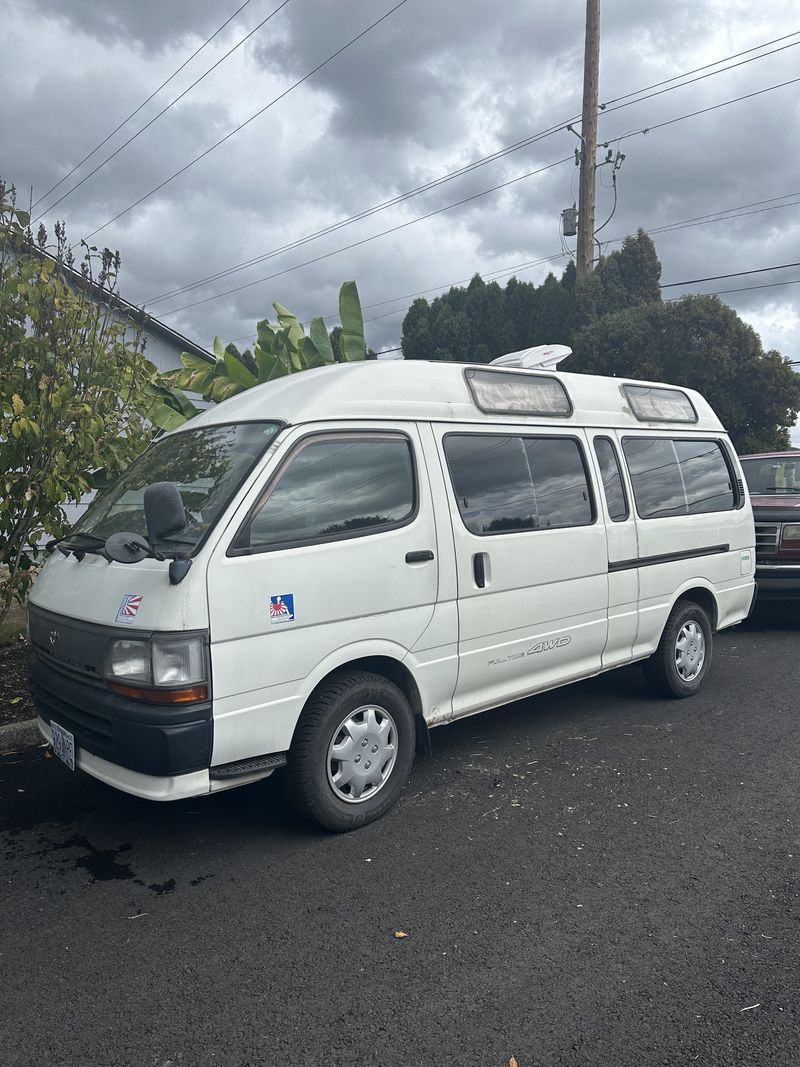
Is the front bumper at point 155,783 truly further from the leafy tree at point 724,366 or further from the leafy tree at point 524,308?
the leafy tree at point 524,308

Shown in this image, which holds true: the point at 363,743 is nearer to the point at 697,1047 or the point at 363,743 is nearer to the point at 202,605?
the point at 202,605

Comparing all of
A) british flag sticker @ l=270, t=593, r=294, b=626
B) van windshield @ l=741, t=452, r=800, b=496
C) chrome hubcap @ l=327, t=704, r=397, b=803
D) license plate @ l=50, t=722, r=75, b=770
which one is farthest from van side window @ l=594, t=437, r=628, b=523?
van windshield @ l=741, t=452, r=800, b=496

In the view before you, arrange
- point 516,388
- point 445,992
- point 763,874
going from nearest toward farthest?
1. point 445,992
2. point 763,874
3. point 516,388

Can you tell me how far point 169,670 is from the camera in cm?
Answer: 332

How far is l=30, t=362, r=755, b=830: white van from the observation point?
11.2 feet

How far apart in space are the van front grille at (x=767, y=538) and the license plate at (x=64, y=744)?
6747 millimetres

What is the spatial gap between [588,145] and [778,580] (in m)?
13.5

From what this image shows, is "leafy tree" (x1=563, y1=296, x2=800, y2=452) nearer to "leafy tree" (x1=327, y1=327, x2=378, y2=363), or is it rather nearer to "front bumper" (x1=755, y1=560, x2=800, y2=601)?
"leafy tree" (x1=327, y1=327, x2=378, y2=363)

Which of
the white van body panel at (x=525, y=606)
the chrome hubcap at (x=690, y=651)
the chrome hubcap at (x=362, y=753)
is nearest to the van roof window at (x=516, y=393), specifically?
the white van body panel at (x=525, y=606)

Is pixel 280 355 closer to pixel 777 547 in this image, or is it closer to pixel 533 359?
pixel 533 359

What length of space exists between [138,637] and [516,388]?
2.70m

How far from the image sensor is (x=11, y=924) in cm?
321


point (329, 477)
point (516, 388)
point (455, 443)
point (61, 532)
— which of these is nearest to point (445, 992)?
point (329, 477)

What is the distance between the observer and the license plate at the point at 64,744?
148 inches
